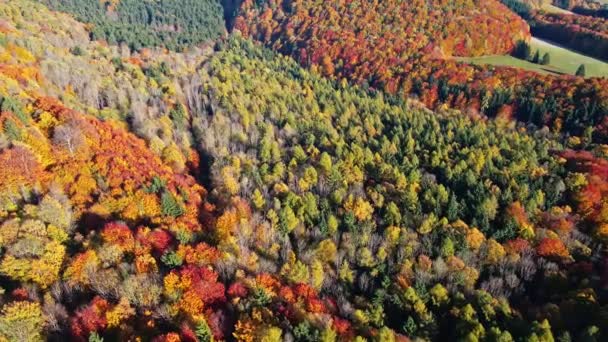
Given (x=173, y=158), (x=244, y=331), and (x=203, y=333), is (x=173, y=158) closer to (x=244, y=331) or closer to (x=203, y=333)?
(x=244, y=331)

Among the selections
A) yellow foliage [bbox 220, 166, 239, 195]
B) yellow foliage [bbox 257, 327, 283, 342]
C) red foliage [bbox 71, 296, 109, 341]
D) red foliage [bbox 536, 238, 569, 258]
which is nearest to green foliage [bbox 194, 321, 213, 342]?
yellow foliage [bbox 257, 327, 283, 342]

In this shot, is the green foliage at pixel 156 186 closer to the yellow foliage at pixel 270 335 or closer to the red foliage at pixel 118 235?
the red foliage at pixel 118 235

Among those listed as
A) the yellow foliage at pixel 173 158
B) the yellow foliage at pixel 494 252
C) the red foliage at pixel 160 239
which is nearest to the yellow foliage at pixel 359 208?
the yellow foliage at pixel 494 252

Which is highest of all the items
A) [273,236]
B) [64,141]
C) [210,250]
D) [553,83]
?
[553,83]

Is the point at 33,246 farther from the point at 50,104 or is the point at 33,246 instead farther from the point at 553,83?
the point at 553,83

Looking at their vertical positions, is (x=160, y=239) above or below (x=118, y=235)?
below

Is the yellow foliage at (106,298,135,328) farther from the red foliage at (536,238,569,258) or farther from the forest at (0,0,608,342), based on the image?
the red foliage at (536,238,569,258)

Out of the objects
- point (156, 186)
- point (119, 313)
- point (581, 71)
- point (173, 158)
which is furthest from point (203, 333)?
point (581, 71)

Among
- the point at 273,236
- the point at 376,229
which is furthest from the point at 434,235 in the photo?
the point at 273,236
